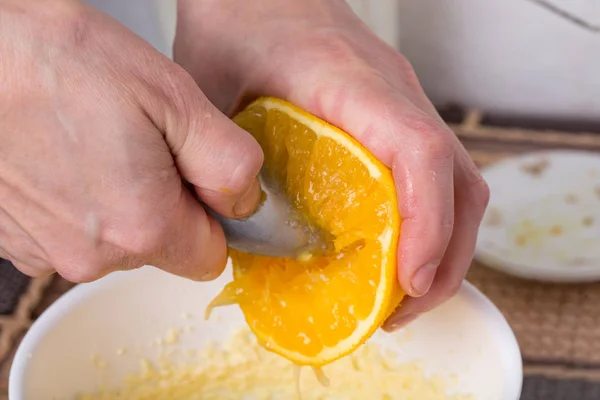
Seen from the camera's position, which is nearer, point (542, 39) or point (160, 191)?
point (160, 191)

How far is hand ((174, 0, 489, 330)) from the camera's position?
513mm

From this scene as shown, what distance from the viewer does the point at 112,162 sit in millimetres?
426

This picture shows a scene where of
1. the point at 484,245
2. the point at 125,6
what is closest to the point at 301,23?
the point at 484,245

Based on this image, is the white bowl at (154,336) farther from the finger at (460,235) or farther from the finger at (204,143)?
the finger at (204,143)

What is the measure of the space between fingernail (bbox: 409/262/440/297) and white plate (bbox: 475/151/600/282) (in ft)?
1.04

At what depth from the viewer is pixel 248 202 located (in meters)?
0.49

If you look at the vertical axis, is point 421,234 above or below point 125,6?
above

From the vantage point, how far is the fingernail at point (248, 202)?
19.2 inches

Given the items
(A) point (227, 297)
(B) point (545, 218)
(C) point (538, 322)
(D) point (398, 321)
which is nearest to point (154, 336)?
(A) point (227, 297)

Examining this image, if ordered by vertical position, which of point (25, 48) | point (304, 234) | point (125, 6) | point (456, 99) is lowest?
point (456, 99)

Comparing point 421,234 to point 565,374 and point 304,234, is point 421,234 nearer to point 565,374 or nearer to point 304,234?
point 304,234

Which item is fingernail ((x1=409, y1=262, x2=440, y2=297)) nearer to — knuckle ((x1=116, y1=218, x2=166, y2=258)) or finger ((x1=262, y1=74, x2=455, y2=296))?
finger ((x1=262, y1=74, x2=455, y2=296))

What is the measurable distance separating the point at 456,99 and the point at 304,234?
755 mm

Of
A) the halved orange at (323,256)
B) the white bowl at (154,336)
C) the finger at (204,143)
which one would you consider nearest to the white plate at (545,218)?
the white bowl at (154,336)
